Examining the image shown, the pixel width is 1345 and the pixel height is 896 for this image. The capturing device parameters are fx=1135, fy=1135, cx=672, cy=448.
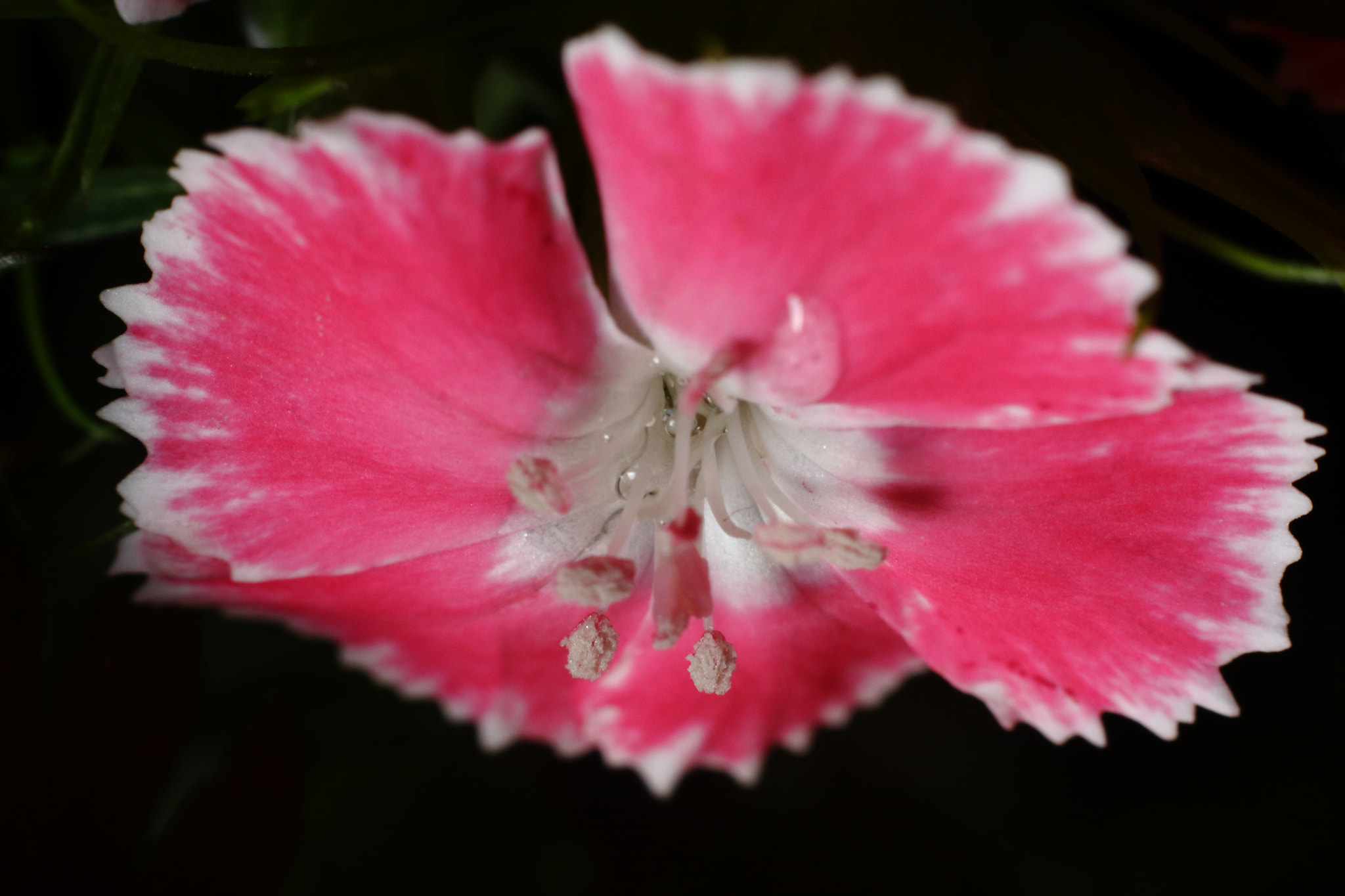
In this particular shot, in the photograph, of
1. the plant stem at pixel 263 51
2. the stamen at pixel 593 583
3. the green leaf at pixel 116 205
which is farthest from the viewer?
the green leaf at pixel 116 205

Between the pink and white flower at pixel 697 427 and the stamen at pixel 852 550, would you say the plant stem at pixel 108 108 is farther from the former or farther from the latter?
the stamen at pixel 852 550

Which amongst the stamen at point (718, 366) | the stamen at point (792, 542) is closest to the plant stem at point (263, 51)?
the stamen at point (718, 366)

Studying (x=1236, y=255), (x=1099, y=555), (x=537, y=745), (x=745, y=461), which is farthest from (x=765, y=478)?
(x=537, y=745)

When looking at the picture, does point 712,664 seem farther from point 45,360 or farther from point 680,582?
point 45,360

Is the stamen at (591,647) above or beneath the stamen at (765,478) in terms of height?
beneath

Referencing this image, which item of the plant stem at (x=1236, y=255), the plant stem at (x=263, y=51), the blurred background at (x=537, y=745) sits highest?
the plant stem at (x=1236, y=255)

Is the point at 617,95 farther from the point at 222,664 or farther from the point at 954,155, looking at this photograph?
the point at 222,664

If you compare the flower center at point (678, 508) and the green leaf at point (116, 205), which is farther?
the green leaf at point (116, 205)
